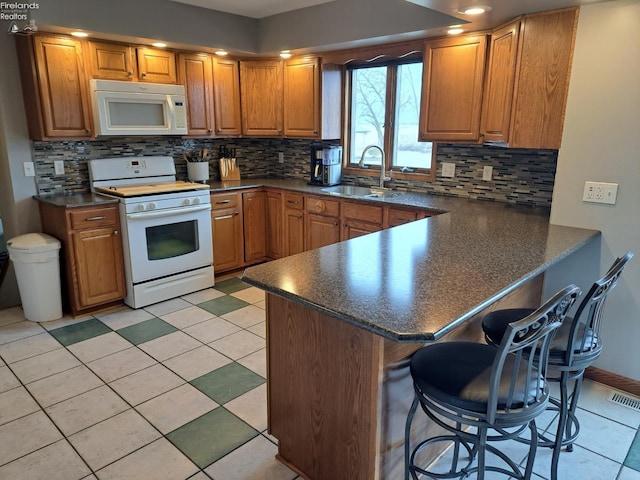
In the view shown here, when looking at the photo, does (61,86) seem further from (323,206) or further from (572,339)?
(572,339)

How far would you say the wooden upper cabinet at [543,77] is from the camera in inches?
94.7

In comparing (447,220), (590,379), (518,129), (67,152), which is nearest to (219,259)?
(67,152)

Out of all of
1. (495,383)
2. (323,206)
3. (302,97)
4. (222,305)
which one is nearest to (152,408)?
(222,305)

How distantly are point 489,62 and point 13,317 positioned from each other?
13.0ft

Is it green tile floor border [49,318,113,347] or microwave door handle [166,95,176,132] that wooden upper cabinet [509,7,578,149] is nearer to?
microwave door handle [166,95,176,132]

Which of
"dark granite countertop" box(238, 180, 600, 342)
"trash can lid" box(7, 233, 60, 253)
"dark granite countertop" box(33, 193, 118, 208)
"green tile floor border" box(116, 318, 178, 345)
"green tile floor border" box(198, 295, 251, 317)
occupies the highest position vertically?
"dark granite countertop" box(33, 193, 118, 208)

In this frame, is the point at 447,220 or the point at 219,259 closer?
the point at 447,220

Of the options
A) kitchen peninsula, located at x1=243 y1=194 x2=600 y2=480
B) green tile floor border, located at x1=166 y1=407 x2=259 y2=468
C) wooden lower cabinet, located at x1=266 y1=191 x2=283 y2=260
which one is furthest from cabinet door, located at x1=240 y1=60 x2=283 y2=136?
green tile floor border, located at x1=166 y1=407 x2=259 y2=468

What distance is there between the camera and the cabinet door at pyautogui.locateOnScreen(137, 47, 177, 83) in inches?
148

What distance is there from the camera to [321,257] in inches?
77.4

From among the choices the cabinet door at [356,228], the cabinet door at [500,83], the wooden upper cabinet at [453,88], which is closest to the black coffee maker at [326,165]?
the cabinet door at [356,228]

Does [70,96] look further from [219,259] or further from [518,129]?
[518,129]

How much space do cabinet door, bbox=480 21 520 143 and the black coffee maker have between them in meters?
1.56

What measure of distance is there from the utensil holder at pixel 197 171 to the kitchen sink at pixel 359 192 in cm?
122
